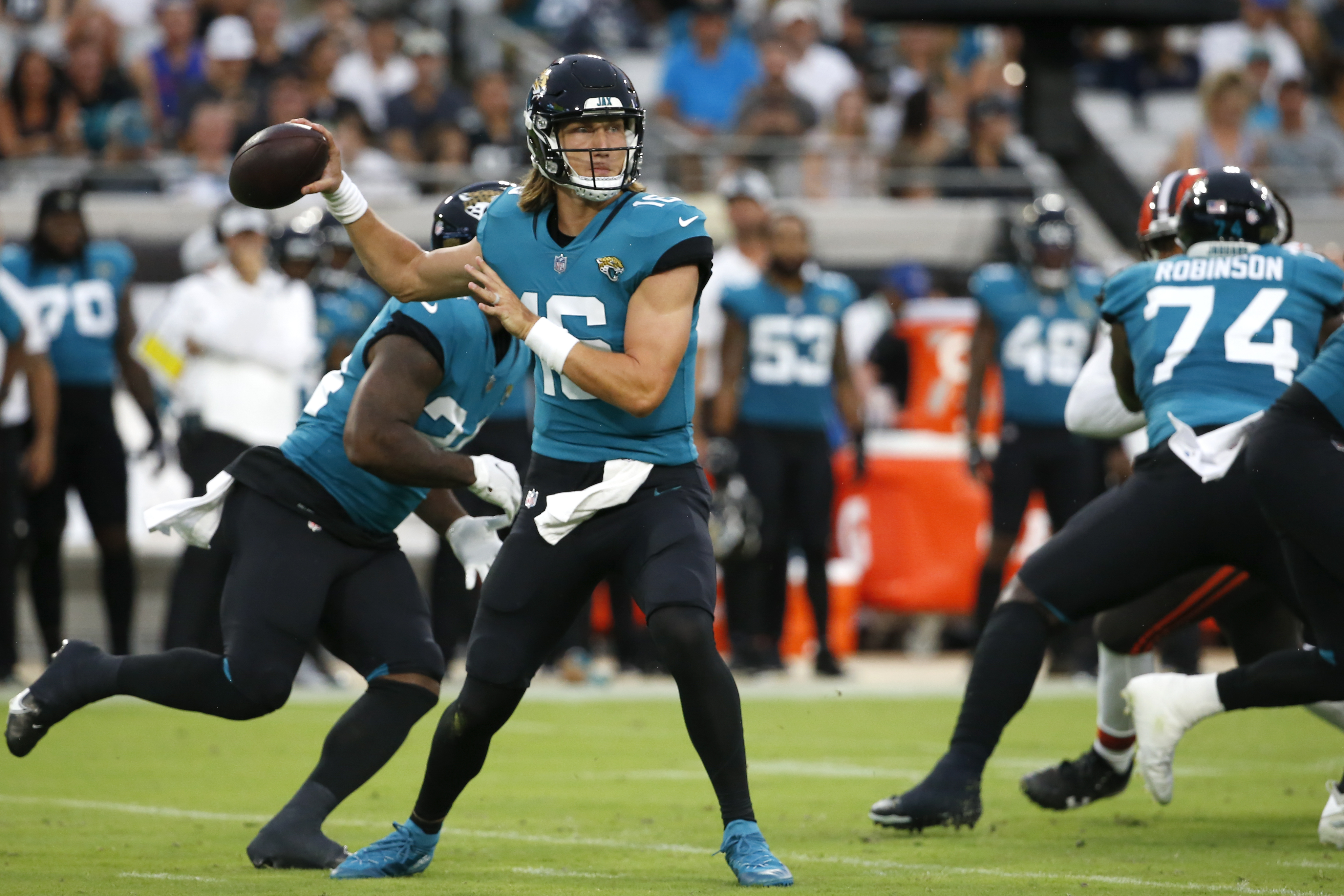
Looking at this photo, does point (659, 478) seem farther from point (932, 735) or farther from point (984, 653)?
point (932, 735)

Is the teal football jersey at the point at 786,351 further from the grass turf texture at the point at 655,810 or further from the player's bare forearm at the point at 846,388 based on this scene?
the grass turf texture at the point at 655,810

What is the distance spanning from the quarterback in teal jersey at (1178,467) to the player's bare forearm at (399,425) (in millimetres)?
1470

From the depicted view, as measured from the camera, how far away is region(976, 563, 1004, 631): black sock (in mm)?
9242

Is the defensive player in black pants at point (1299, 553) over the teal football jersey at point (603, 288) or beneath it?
beneath

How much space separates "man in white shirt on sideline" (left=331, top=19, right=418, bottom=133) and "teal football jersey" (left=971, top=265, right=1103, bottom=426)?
5.56 meters

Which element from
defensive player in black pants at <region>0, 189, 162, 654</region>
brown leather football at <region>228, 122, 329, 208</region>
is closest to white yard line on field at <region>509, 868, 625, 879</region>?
brown leather football at <region>228, 122, 329, 208</region>

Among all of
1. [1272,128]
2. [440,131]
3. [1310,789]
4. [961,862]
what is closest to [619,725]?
[1310,789]

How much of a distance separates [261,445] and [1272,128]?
11.7m

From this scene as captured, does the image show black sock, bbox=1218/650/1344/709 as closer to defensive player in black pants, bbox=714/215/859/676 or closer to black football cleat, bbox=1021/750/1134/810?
black football cleat, bbox=1021/750/1134/810

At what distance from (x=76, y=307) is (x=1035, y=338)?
454 centimetres

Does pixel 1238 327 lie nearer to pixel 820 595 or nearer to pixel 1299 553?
pixel 1299 553

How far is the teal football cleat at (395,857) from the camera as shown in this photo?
14.2 feet

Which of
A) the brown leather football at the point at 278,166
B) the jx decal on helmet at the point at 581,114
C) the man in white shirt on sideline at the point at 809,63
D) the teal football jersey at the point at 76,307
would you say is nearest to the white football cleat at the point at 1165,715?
the jx decal on helmet at the point at 581,114

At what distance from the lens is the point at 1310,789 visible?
5.98m
